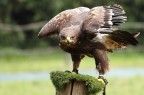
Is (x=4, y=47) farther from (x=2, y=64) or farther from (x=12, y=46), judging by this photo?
(x=2, y=64)

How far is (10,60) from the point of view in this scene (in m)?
20.9

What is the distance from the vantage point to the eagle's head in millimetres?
5070

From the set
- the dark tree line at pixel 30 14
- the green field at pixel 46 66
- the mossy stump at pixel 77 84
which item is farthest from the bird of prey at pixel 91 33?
the dark tree line at pixel 30 14

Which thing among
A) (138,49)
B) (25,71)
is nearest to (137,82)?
(25,71)

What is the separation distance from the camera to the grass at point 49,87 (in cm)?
1259

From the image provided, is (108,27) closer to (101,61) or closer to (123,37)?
(123,37)

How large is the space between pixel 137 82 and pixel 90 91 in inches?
370

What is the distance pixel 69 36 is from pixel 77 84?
1.63ft

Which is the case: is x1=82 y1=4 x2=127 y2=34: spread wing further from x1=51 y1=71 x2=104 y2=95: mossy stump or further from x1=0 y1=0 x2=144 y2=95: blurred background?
x1=0 y1=0 x2=144 y2=95: blurred background

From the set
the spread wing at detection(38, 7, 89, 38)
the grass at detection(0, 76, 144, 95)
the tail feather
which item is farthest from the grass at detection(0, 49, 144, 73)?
the spread wing at detection(38, 7, 89, 38)

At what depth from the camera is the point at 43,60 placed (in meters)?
21.7

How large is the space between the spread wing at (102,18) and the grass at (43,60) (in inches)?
501

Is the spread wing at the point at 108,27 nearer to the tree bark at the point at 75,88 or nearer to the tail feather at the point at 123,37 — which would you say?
the tail feather at the point at 123,37

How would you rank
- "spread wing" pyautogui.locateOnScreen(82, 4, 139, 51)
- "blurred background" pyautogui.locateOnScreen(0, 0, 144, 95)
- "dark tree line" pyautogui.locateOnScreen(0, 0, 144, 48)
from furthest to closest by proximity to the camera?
"dark tree line" pyautogui.locateOnScreen(0, 0, 144, 48) < "blurred background" pyautogui.locateOnScreen(0, 0, 144, 95) < "spread wing" pyautogui.locateOnScreen(82, 4, 139, 51)
